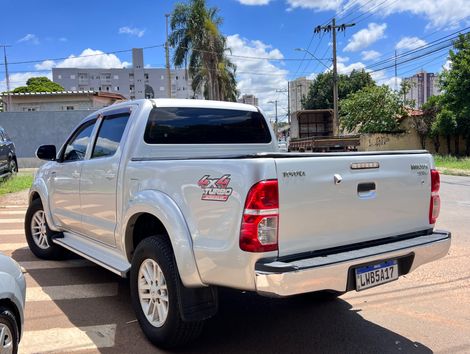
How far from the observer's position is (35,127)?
25.3 metres

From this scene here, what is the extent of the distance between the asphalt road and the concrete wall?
20.8 meters

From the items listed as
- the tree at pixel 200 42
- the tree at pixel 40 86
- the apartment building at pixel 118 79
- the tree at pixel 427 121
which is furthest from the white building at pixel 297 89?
the tree at pixel 427 121

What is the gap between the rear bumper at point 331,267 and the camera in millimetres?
2922

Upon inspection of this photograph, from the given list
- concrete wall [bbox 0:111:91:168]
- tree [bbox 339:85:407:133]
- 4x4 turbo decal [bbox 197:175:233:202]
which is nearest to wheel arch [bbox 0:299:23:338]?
4x4 turbo decal [bbox 197:175:233:202]

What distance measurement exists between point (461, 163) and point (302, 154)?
23.1 meters

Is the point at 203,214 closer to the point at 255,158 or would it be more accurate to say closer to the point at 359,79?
the point at 255,158

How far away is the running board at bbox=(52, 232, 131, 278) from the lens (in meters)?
4.23

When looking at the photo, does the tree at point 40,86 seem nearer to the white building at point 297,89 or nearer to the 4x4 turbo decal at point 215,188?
the white building at point 297,89

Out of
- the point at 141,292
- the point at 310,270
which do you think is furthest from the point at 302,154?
the point at 141,292

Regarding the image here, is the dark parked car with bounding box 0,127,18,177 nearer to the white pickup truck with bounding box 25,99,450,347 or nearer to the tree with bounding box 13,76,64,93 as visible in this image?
the white pickup truck with bounding box 25,99,450,347

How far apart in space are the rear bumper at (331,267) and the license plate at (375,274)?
0.06 meters

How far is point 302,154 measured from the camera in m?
3.23

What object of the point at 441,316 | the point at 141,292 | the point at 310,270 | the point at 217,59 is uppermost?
the point at 217,59

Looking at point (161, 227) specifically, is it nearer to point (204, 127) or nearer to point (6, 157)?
point (204, 127)
